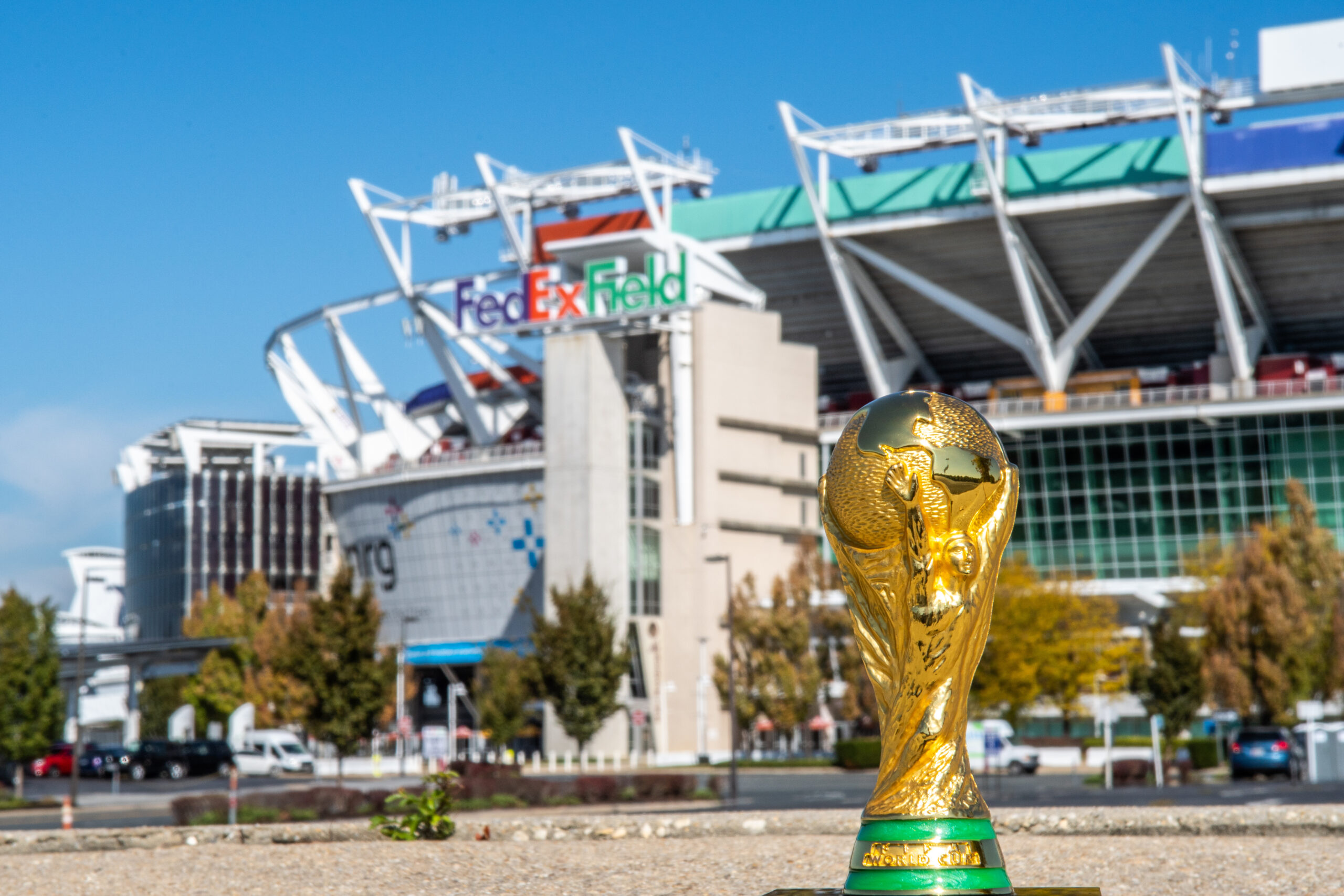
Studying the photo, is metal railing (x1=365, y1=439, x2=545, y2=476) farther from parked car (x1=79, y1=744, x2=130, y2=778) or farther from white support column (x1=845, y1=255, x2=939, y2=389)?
parked car (x1=79, y1=744, x2=130, y2=778)

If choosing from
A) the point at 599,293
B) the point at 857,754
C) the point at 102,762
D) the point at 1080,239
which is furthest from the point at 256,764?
the point at 1080,239

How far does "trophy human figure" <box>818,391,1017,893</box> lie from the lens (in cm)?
1025

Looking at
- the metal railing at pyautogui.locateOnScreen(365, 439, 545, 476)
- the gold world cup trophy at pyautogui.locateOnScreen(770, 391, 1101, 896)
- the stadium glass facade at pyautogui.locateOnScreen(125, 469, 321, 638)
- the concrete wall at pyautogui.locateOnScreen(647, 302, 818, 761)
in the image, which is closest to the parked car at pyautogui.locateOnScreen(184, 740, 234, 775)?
→ the concrete wall at pyautogui.locateOnScreen(647, 302, 818, 761)

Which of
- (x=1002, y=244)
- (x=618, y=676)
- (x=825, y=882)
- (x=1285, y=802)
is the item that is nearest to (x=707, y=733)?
(x=618, y=676)

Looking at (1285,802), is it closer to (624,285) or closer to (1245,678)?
(1245,678)

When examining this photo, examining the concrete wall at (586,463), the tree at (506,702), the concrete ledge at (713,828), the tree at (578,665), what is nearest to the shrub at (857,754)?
the tree at (578,665)

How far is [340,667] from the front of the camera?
151 ft

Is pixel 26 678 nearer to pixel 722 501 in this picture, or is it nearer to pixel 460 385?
pixel 722 501

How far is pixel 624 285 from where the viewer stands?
79.8m

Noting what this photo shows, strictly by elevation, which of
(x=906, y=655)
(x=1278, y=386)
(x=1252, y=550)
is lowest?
(x=906, y=655)

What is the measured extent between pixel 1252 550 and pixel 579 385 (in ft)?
120

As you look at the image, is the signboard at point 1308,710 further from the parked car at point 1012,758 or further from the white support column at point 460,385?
the white support column at point 460,385

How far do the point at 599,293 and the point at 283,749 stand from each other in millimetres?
26035

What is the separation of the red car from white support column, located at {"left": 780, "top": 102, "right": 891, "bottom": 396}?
1586 inches
